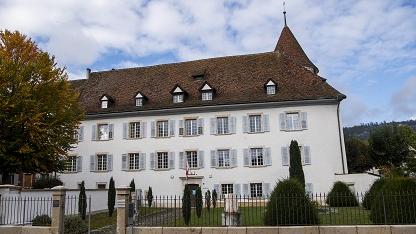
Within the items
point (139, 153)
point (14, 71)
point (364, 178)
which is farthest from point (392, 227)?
point (139, 153)

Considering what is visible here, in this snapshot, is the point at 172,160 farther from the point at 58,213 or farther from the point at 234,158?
the point at 58,213

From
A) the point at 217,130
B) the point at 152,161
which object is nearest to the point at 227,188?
the point at 217,130

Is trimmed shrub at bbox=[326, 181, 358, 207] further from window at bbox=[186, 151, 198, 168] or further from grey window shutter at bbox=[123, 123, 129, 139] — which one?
grey window shutter at bbox=[123, 123, 129, 139]

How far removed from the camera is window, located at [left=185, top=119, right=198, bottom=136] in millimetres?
33594

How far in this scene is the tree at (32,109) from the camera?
2359 cm

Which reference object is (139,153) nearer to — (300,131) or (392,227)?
(300,131)

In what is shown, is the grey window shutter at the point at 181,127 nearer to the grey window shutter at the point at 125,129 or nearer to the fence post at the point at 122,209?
the grey window shutter at the point at 125,129

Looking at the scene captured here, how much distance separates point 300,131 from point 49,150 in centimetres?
1760

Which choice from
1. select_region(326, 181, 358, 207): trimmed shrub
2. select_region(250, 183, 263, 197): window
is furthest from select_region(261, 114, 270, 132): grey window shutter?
select_region(326, 181, 358, 207): trimmed shrub

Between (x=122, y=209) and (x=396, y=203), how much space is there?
970 cm

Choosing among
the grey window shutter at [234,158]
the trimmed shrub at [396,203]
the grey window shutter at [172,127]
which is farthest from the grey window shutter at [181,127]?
the trimmed shrub at [396,203]

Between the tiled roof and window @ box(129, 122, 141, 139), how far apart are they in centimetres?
127

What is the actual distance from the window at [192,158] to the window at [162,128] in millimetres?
2535

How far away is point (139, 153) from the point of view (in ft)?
113
